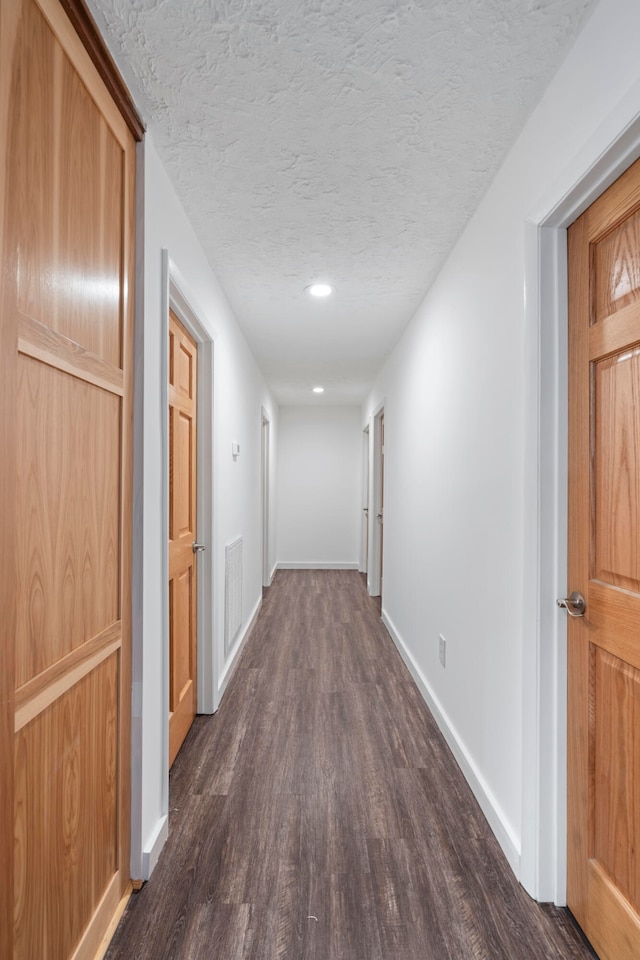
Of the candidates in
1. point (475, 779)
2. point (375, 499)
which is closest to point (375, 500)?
point (375, 499)

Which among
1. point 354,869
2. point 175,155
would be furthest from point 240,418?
point 354,869

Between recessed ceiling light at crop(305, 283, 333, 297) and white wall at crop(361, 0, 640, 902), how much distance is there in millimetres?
587

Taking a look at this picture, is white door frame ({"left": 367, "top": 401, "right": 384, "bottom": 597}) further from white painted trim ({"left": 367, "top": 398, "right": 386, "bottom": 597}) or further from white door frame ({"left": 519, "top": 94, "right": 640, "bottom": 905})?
white door frame ({"left": 519, "top": 94, "right": 640, "bottom": 905})

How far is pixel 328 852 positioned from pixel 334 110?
7.72 ft

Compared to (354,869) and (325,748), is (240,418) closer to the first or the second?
(325,748)

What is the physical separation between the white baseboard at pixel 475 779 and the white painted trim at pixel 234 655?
1.15 metres

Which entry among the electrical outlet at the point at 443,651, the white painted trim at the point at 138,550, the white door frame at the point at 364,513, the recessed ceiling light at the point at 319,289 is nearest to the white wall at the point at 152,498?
the white painted trim at the point at 138,550

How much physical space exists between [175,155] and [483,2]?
3.47 ft

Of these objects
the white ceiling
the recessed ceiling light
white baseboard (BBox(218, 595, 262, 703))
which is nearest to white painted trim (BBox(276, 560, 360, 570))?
white baseboard (BBox(218, 595, 262, 703))

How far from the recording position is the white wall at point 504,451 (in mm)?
1252

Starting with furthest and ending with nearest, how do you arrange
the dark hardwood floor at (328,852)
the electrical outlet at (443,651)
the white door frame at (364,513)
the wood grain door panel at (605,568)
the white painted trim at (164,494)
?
the white door frame at (364,513), the electrical outlet at (443,651), the white painted trim at (164,494), the dark hardwood floor at (328,852), the wood grain door panel at (605,568)

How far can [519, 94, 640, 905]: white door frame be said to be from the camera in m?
1.44

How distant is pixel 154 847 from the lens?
161cm

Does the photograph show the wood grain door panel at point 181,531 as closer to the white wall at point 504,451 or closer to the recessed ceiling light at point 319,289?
the recessed ceiling light at point 319,289
